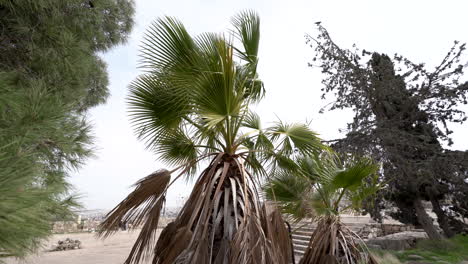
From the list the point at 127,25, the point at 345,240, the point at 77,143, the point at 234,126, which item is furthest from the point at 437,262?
the point at 127,25

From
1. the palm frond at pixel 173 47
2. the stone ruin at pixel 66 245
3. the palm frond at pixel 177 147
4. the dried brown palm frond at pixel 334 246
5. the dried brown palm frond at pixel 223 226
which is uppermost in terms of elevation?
the palm frond at pixel 173 47

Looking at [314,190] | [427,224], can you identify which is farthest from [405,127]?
[314,190]

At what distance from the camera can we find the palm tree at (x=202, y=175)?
2365 millimetres

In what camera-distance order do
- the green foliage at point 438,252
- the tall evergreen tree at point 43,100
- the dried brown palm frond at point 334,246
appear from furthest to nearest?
the green foliage at point 438,252
the dried brown palm frond at point 334,246
the tall evergreen tree at point 43,100

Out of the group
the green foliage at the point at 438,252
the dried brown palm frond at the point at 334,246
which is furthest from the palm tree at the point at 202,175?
the green foliage at the point at 438,252

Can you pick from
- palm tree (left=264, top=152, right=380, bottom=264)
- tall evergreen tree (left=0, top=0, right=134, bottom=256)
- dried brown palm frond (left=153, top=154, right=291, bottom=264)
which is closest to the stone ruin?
tall evergreen tree (left=0, top=0, right=134, bottom=256)

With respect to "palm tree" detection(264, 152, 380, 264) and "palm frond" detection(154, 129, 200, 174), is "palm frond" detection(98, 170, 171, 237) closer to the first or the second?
"palm frond" detection(154, 129, 200, 174)

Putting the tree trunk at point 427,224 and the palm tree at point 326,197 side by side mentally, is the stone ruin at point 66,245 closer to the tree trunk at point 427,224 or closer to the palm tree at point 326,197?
the palm tree at point 326,197

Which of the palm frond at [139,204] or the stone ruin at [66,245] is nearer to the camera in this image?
the palm frond at [139,204]

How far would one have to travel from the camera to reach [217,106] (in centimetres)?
268

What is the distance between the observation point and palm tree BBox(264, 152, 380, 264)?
10.6 feet

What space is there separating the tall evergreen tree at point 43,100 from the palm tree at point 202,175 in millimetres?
810

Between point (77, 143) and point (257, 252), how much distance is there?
1522mm

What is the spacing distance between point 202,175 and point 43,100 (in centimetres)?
181
